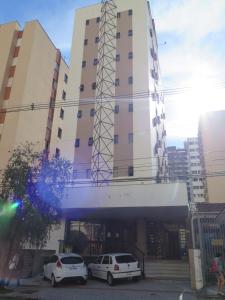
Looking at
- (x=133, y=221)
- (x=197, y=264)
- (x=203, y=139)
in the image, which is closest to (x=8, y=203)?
(x=197, y=264)

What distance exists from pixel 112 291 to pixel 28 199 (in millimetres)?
6031

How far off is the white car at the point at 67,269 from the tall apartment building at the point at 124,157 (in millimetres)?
5466

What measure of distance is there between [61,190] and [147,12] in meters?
34.2

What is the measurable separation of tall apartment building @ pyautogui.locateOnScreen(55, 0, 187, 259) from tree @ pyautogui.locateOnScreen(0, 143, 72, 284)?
5063 millimetres

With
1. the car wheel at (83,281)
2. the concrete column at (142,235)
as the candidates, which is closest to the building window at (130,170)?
the concrete column at (142,235)

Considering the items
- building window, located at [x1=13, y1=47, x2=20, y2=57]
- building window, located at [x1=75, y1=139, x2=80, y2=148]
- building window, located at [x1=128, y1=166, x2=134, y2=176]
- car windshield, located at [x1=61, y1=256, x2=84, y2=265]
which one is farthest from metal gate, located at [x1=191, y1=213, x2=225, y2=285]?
building window, located at [x1=13, y1=47, x2=20, y2=57]

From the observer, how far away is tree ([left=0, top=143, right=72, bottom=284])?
1400 centimetres

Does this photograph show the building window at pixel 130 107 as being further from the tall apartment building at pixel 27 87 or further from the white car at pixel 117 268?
the white car at pixel 117 268

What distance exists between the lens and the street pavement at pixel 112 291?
479 inches

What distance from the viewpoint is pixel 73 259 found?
15.3m

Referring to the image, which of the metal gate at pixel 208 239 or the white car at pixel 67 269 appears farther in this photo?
the metal gate at pixel 208 239

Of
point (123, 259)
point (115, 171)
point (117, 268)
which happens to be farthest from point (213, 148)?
point (117, 268)

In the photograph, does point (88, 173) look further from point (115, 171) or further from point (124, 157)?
point (124, 157)

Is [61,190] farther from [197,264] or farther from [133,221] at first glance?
[133,221]
